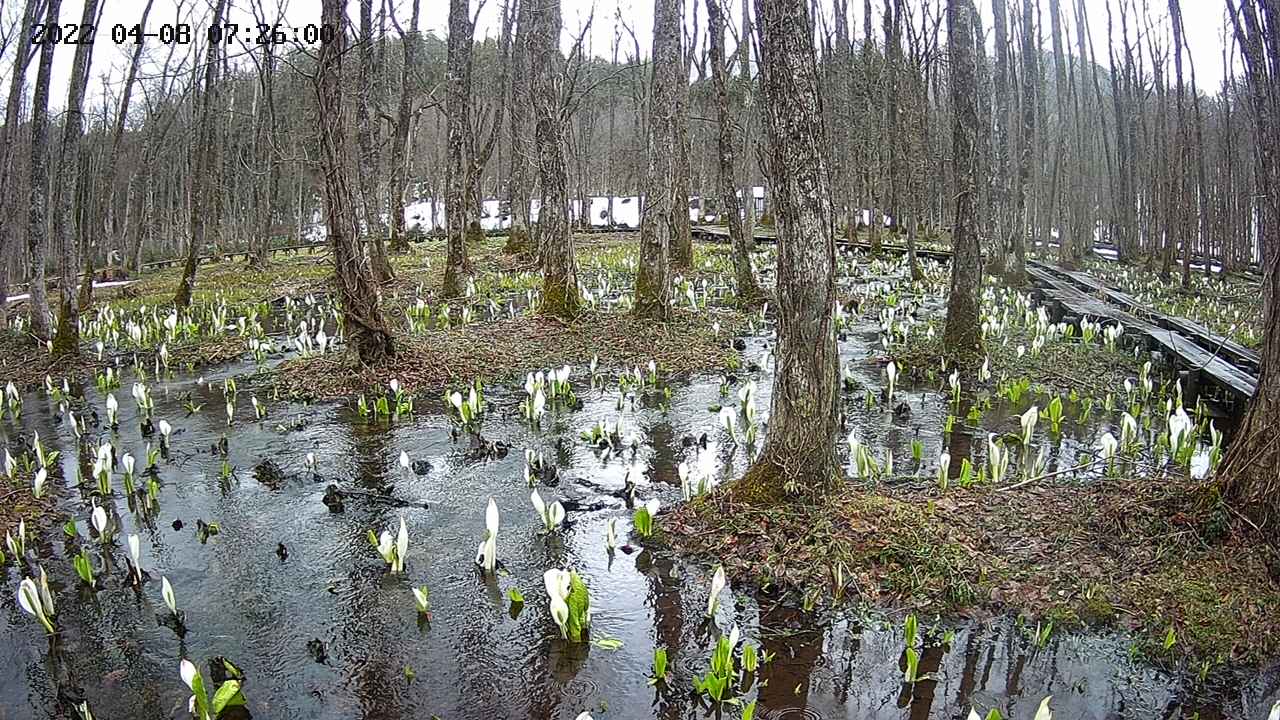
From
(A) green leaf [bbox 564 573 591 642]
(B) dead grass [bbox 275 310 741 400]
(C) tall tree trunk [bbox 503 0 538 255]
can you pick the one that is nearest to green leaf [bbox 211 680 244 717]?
(A) green leaf [bbox 564 573 591 642]

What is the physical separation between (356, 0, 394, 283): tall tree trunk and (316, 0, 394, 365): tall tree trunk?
2563 millimetres

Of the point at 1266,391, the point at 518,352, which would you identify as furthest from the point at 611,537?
the point at 518,352

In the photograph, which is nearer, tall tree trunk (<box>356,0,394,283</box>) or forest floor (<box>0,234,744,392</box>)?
forest floor (<box>0,234,744,392</box>)

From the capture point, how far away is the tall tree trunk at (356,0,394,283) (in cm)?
1298

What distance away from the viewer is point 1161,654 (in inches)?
148

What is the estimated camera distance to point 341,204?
870cm

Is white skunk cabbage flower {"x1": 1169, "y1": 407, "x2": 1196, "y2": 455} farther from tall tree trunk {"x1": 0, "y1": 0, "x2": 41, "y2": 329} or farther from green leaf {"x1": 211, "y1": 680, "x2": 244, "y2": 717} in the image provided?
tall tree trunk {"x1": 0, "y1": 0, "x2": 41, "y2": 329}

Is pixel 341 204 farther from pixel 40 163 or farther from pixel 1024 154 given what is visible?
pixel 1024 154

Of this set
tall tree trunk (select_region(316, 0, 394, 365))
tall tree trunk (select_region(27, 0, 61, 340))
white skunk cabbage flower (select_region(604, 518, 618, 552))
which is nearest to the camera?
white skunk cabbage flower (select_region(604, 518, 618, 552))

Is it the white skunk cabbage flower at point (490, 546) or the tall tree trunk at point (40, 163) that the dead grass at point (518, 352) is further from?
the white skunk cabbage flower at point (490, 546)

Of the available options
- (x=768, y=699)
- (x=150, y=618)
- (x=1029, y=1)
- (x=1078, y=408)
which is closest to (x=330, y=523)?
(x=150, y=618)

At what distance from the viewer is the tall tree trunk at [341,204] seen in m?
8.49

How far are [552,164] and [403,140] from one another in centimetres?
998

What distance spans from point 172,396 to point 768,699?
791 centimetres
